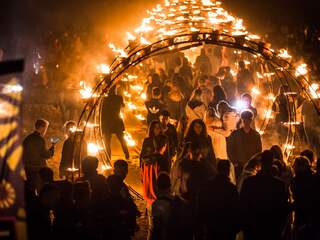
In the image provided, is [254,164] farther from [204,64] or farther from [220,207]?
[204,64]

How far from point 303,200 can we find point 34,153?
18.3ft

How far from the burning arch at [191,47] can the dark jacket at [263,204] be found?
387 cm

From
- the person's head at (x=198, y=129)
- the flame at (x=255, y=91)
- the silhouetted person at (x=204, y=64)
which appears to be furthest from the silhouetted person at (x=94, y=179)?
the silhouetted person at (x=204, y=64)

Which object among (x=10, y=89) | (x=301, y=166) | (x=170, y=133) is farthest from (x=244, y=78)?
(x=10, y=89)

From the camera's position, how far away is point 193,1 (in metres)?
16.8

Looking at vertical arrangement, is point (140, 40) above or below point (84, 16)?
below

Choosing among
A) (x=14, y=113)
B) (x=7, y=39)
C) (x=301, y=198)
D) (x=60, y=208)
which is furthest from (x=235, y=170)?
(x=7, y=39)

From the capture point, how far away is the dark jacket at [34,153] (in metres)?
10.4

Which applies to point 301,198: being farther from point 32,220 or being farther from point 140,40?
point 140,40

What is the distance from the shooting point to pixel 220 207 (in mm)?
7445

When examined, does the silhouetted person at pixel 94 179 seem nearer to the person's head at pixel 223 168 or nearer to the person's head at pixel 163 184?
the person's head at pixel 163 184

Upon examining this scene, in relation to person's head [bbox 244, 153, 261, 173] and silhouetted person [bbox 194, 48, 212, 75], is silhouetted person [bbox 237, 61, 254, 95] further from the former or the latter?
person's head [bbox 244, 153, 261, 173]

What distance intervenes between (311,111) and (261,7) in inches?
532

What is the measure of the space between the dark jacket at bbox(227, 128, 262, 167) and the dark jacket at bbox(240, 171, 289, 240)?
10.8 feet
